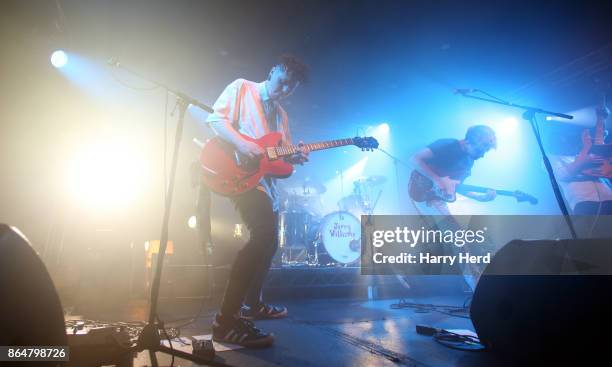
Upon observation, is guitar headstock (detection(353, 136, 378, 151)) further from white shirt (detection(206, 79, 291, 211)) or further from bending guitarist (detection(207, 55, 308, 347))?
white shirt (detection(206, 79, 291, 211))

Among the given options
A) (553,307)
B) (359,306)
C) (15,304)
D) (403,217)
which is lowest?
(359,306)

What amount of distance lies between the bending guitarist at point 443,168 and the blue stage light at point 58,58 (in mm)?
6087

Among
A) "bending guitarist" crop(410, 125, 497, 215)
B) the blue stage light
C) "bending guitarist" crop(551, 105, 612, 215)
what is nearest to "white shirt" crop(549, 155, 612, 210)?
"bending guitarist" crop(551, 105, 612, 215)

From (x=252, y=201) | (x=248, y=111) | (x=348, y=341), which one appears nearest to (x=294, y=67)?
(x=248, y=111)

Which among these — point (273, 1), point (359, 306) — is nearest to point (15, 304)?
point (359, 306)

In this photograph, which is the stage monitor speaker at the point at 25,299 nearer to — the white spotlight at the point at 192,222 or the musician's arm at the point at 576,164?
the white spotlight at the point at 192,222

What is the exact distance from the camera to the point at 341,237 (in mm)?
6547

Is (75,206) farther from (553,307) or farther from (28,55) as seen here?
(553,307)

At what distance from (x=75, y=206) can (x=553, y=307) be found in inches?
262

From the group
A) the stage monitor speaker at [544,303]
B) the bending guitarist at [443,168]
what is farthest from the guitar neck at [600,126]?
the stage monitor speaker at [544,303]

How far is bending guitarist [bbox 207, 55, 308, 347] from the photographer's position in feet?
7.12

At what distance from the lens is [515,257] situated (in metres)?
1.69

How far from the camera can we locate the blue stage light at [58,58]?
18.1 ft

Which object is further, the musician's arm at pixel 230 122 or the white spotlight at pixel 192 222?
the white spotlight at pixel 192 222
